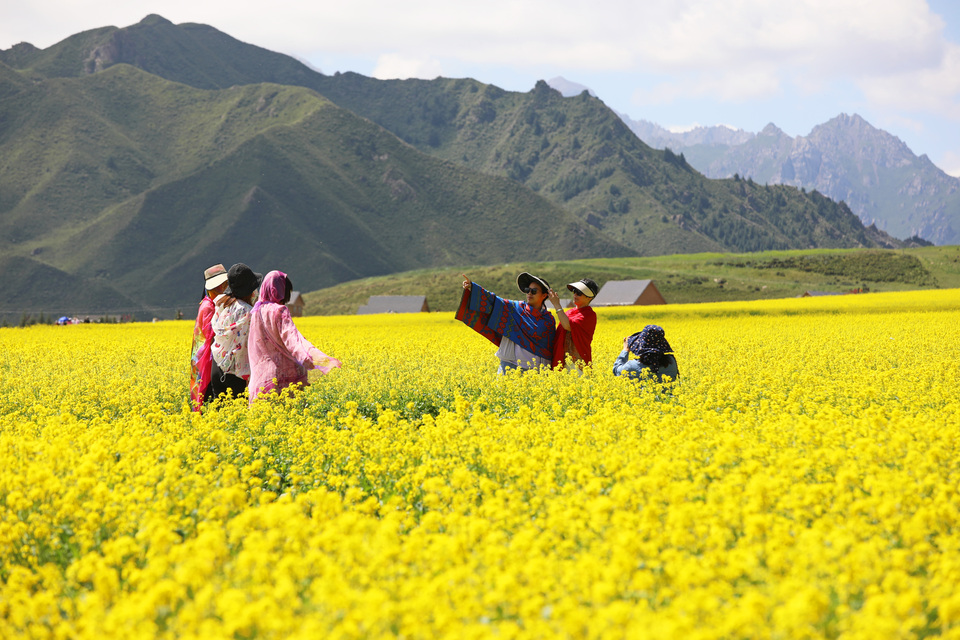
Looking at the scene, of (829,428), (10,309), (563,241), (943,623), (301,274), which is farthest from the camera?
(563,241)

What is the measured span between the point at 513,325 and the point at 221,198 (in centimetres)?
15971

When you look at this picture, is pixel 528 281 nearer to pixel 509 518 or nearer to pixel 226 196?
pixel 509 518

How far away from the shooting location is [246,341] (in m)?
8.77

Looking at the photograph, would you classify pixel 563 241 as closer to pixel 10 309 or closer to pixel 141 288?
pixel 141 288

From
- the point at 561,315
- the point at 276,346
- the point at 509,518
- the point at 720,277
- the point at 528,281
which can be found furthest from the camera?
the point at 720,277

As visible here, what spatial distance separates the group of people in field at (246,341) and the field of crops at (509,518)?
18.1 inches

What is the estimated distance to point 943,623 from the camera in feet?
11.4

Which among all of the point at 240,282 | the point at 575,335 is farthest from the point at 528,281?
the point at 240,282

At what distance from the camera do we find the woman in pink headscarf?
8078 millimetres

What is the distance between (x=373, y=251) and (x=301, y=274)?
69.3 feet

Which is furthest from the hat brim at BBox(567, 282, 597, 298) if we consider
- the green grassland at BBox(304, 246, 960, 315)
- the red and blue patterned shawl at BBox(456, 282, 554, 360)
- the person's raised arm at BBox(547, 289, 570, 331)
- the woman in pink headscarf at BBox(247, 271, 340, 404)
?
the green grassland at BBox(304, 246, 960, 315)

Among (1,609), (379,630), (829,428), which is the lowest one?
(1,609)

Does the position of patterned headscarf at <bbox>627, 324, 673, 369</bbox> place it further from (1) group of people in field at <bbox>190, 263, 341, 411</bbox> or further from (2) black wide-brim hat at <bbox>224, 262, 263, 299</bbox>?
(2) black wide-brim hat at <bbox>224, 262, 263, 299</bbox>

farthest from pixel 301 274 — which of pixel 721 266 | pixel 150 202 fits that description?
pixel 721 266
